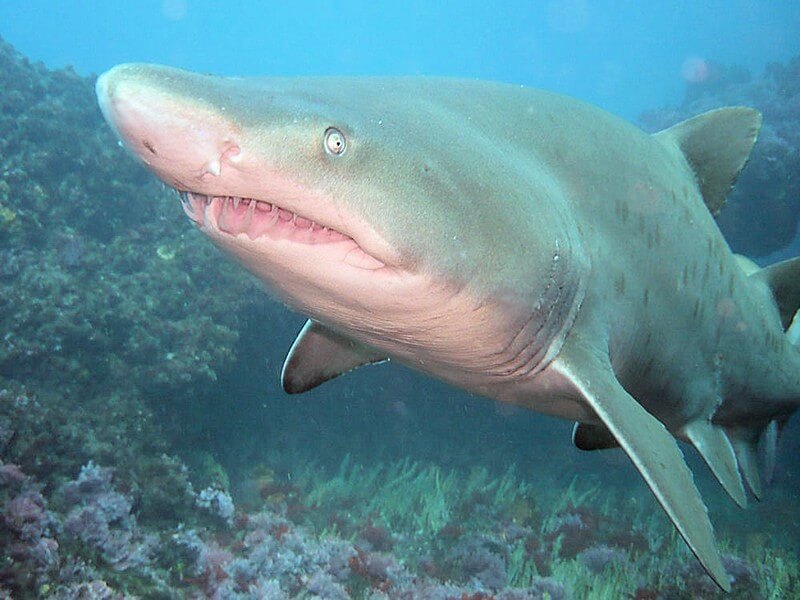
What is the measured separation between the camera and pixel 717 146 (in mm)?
4207

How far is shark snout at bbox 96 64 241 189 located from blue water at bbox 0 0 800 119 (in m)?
138

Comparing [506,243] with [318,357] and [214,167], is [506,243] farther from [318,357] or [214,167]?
[318,357]

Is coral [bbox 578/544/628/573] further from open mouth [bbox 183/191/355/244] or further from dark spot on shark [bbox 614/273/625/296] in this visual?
open mouth [bbox 183/191/355/244]

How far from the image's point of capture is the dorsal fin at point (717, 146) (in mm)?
4199

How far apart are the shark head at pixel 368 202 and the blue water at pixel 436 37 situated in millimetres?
136331

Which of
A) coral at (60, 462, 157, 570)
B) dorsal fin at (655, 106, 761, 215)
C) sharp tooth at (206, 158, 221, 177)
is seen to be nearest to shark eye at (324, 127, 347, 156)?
sharp tooth at (206, 158, 221, 177)

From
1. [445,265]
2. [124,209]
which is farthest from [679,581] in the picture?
[124,209]

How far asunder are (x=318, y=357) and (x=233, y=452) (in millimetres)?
7038

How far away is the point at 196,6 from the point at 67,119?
19195cm

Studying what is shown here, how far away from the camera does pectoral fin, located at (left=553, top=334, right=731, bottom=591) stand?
2475 millimetres

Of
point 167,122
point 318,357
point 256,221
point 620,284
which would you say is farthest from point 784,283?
point 167,122

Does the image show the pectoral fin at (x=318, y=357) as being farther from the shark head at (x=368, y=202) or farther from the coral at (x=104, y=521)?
the coral at (x=104, y=521)

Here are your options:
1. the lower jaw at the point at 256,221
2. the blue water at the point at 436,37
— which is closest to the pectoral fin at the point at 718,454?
the lower jaw at the point at 256,221

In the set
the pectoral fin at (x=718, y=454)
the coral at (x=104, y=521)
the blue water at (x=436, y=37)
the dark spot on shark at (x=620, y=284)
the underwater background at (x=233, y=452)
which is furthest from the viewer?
the blue water at (x=436, y=37)
